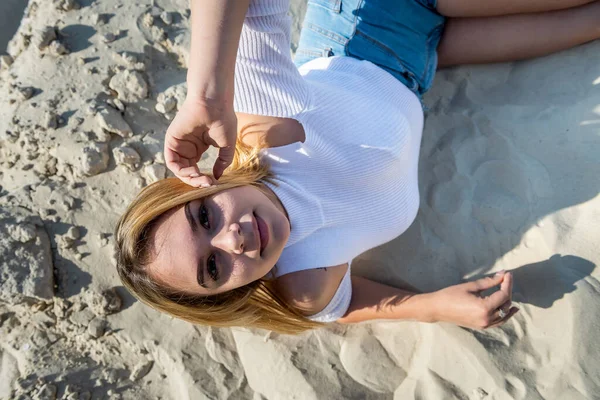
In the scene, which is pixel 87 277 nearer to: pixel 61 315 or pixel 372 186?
pixel 61 315

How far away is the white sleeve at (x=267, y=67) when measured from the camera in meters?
1.44

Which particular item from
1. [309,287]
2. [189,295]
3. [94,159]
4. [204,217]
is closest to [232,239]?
[204,217]

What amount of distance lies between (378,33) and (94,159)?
1533 mm

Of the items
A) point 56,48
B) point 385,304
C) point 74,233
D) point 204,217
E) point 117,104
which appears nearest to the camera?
point 204,217

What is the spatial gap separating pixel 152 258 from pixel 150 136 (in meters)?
1.01

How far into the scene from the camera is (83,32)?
2672 millimetres

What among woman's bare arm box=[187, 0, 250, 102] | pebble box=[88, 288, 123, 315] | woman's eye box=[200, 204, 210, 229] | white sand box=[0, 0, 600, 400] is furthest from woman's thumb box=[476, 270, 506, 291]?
pebble box=[88, 288, 123, 315]

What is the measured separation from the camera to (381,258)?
226 centimetres

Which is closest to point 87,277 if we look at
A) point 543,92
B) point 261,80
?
point 261,80

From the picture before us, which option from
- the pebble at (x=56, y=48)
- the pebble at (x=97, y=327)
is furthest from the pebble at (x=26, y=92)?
the pebble at (x=97, y=327)

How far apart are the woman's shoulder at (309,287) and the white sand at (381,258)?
0.35m

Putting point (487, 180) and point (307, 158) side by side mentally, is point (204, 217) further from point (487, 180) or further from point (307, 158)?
point (487, 180)

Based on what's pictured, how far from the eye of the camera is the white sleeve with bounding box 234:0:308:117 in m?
1.44

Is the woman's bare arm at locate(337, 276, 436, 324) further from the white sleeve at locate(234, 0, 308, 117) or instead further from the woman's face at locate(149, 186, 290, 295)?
the white sleeve at locate(234, 0, 308, 117)
